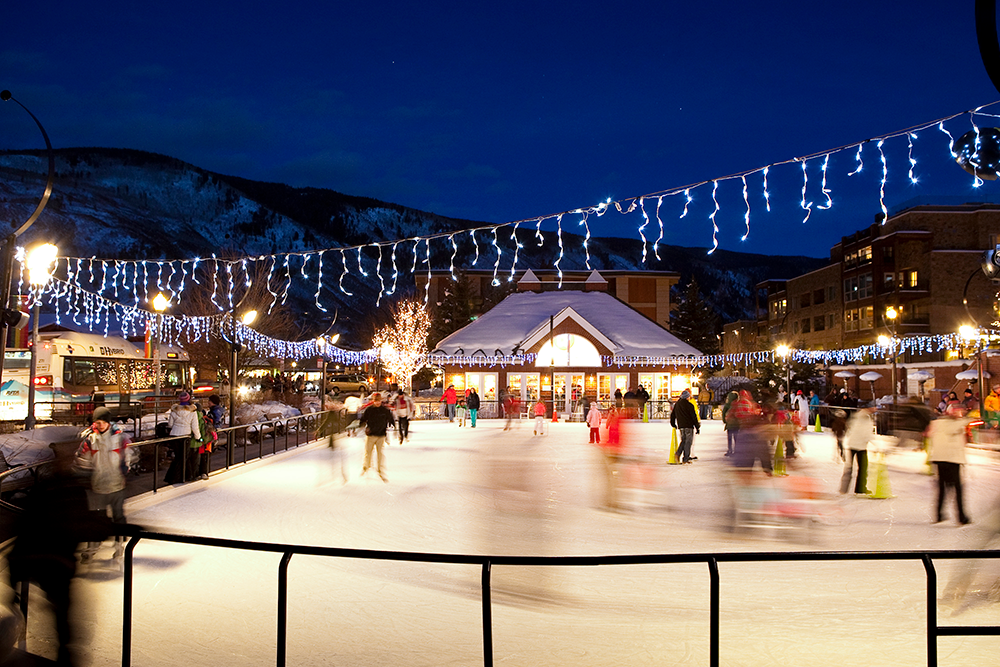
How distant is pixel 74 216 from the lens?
135m

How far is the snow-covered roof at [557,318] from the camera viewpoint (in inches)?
1544

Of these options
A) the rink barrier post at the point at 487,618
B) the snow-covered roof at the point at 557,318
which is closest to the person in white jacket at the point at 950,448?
the rink barrier post at the point at 487,618

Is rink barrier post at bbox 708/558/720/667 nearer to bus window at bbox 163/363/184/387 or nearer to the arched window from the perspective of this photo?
bus window at bbox 163/363/184/387

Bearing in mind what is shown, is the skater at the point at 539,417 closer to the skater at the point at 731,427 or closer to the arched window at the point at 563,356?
the skater at the point at 731,427

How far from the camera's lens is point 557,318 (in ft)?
127

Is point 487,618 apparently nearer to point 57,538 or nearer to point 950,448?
point 57,538

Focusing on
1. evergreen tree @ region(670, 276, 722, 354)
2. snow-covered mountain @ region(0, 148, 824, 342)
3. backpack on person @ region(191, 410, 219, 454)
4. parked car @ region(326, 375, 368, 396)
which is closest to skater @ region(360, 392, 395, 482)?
backpack on person @ region(191, 410, 219, 454)

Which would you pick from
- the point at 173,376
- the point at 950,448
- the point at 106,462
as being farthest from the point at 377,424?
the point at 173,376

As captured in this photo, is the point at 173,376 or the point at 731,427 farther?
the point at 173,376

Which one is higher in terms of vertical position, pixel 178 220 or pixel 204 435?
pixel 178 220

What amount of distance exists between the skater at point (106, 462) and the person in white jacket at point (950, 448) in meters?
8.96

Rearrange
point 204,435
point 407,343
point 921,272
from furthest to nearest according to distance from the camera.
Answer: point 407,343, point 921,272, point 204,435

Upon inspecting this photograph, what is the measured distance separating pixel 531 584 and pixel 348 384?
46.7 metres

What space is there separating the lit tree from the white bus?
2171cm
